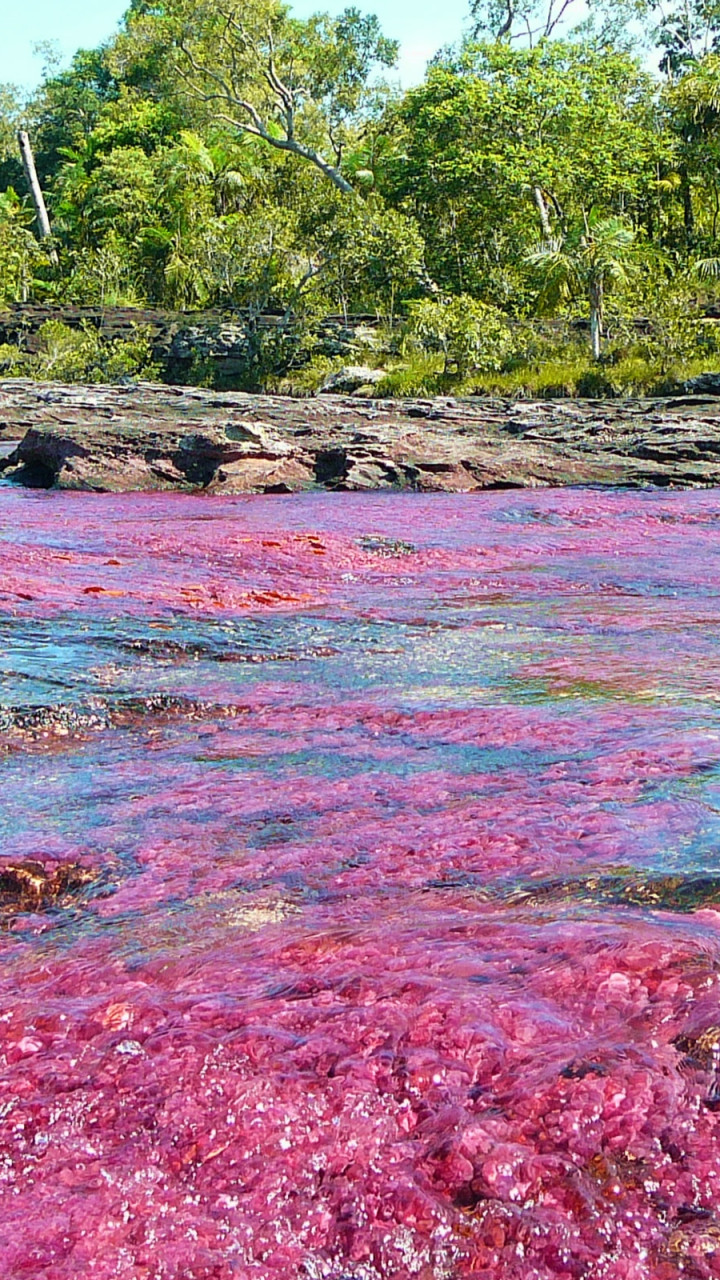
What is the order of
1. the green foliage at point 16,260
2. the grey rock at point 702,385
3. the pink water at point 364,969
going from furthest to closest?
the green foliage at point 16,260 → the grey rock at point 702,385 → the pink water at point 364,969

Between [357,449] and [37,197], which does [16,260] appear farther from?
[357,449]

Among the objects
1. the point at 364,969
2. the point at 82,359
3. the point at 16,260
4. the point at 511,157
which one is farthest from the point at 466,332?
the point at 364,969

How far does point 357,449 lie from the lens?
1762cm

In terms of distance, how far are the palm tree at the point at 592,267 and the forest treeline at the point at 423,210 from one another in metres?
0.09

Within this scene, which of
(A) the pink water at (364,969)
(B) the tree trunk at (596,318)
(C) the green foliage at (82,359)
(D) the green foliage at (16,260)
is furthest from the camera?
(D) the green foliage at (16,260)

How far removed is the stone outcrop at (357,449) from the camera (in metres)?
17.0

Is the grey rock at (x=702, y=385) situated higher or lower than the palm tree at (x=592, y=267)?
lower

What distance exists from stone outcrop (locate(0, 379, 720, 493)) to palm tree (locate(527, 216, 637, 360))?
6896 mm

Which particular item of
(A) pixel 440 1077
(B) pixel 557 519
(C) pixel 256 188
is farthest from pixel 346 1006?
(C) pixel 256 188

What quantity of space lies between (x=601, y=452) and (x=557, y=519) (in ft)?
22.3

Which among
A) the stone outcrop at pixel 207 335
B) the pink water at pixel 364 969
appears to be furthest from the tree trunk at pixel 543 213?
the pink water at pixel 364 969

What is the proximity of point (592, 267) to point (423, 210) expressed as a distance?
10176 millimetres

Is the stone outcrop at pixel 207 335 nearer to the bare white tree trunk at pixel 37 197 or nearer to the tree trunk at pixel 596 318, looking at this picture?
the tree trunk at pixel 596 318

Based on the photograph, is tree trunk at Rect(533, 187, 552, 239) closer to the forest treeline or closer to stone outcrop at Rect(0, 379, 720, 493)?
the forest treeline
